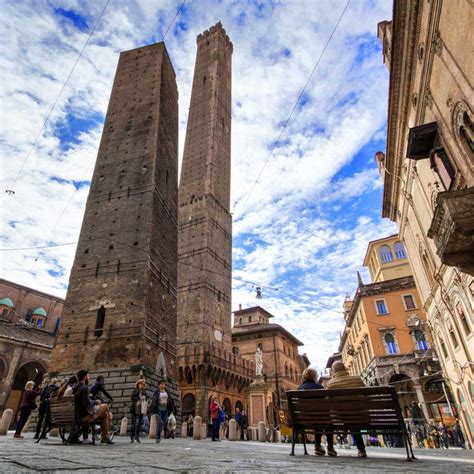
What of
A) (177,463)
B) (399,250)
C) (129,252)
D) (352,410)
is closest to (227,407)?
(129,252)

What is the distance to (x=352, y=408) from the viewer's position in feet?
14.1

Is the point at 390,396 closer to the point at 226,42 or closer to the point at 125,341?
the point at 125,341

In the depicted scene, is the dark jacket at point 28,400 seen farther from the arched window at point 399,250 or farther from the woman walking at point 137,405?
the arched window at point 399,250

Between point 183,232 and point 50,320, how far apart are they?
17.7 metres

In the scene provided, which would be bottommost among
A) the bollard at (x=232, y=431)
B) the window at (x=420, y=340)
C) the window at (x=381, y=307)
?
the bollard at (x=232, y=431)

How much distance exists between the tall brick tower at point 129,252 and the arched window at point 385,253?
79.9ft

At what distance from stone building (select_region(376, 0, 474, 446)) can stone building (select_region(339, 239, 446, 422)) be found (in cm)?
748

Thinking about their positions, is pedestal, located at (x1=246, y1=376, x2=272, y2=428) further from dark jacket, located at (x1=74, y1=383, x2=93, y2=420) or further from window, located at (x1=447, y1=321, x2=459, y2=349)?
dark jacket, located at (x1=74, y1=383, x2=93, y2=420)

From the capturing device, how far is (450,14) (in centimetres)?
927

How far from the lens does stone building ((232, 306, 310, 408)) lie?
38.8 meters

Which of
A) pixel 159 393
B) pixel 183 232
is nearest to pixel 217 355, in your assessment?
pixel 183 232

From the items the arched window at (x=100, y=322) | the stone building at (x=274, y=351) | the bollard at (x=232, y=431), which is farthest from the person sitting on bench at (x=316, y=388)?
the stone building at (x=274, y=351)

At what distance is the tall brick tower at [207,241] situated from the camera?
2780cm

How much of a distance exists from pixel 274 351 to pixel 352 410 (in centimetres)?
3711
